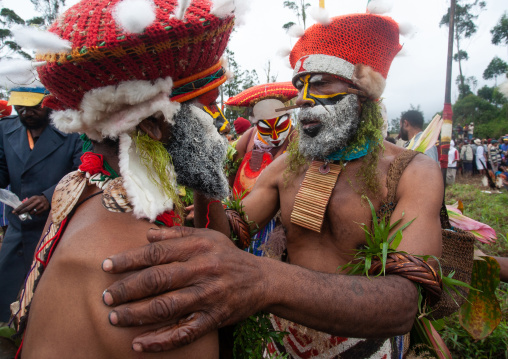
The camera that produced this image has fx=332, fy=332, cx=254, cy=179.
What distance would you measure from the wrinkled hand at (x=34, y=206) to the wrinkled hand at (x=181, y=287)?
2.58 meters

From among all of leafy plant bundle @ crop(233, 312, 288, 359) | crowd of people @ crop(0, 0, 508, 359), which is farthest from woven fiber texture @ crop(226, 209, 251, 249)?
leafy plant bundle @ crop(233, 312, 288, 359)

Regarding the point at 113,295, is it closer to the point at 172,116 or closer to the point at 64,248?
the point at 64,248

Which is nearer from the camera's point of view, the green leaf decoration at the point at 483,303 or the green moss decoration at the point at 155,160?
the green moss decoration at the point at 155,160

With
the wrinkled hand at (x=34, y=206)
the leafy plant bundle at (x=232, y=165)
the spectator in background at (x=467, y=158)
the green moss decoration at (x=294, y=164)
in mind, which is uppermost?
the green moss decoration at (x=294, y=164)

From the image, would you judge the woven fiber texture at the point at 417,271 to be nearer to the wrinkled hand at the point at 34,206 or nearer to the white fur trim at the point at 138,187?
the white fur trim at the point at 138,187

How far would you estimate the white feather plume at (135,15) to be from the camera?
1.09m

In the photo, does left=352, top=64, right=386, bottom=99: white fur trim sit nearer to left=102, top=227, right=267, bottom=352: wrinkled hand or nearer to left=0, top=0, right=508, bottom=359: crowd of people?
left=0, top=0, right=508, bottom=359: crowd of people

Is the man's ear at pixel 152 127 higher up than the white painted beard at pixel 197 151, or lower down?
higher up

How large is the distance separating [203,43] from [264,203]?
1411 millimetres

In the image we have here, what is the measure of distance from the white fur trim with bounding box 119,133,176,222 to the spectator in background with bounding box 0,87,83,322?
228 cm

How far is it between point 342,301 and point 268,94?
4415 mm

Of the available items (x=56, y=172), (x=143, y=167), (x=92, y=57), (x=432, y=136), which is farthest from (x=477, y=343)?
(x=56, y=172)

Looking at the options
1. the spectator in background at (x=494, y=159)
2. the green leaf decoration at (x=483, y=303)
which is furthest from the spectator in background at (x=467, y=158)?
the green leaf decoration at (x=483, y=303)

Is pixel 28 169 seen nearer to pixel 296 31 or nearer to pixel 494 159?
pixel 296 31
